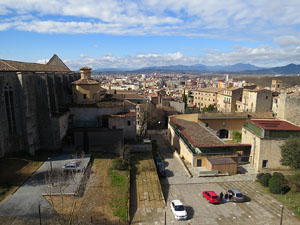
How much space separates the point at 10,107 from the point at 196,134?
2347 cm

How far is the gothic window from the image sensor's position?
24112 mm

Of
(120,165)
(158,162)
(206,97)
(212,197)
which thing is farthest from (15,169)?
(206,97)

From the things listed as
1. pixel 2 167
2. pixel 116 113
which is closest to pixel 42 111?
pixel 2 167

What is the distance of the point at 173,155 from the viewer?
34094 mm

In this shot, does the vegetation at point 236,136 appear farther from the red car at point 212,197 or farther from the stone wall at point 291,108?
the red car at point 212,197

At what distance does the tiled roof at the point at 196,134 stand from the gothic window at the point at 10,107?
67.6ft

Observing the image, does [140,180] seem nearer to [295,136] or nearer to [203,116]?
[295,136]

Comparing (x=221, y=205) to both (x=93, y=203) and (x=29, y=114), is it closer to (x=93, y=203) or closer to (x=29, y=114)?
(x=93, y=203)

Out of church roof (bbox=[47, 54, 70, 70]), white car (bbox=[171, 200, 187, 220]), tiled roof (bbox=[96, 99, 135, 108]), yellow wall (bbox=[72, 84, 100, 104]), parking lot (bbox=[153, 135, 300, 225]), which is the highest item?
church roof (bbox=[47, 54, 70, 70])

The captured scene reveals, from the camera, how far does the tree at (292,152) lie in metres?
24.0

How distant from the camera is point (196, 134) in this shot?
3378 cm

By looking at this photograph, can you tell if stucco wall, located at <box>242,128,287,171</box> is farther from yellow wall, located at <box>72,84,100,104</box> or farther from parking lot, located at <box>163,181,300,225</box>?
yellow wall, located at <box>72,84,100,104</box>

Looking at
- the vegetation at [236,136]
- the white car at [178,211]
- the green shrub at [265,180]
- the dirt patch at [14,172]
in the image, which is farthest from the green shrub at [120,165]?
the vegetation at [236,136]

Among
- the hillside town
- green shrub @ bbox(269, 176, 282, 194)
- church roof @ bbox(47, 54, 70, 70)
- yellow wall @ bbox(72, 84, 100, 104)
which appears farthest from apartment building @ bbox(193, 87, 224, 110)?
green shrub @ bbox(269, 176, 282, 194)
